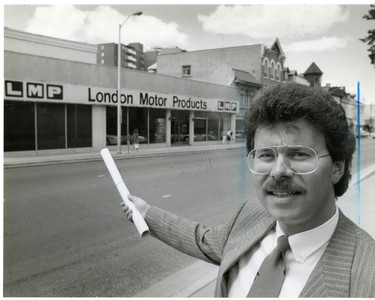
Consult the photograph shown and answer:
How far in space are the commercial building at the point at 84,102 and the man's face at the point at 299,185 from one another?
328 inches

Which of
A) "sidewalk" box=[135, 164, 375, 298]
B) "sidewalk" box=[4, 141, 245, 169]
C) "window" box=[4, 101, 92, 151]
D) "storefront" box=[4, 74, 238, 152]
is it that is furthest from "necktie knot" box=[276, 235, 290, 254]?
"window" box=[4, 101, 92, 151]

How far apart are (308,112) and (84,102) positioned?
1189 centimetres

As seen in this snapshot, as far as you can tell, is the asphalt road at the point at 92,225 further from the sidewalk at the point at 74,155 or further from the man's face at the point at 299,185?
the man's face at the point at 299,185

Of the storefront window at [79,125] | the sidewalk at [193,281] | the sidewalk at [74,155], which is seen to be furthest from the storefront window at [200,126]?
the sidewalk at [193,281]

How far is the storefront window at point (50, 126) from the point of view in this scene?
11.0 meters

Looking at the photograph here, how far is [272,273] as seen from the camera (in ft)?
3.33

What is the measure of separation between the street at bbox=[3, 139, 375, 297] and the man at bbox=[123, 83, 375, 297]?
1.98 meters

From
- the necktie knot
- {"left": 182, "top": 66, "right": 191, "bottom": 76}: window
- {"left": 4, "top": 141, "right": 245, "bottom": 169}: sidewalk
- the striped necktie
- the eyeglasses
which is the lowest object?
{"left": 4, "top": 141, "right": 245, "bottom": 169}: sidewalk

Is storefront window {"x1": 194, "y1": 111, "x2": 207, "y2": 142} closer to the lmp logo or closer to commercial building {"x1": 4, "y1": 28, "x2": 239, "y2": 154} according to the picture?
commercial building {"x1": 4, "y1": 28, "x2": 239, "y2": 154}

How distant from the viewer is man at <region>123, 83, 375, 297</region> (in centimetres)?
91

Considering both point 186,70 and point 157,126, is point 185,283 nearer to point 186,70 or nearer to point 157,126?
point 157,126

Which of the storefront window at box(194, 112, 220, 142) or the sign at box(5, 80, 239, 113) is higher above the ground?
the sign at box(5, 80, 239, 113)

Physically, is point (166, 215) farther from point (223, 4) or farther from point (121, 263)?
point (121, 263)

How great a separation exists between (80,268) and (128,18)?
216cm
